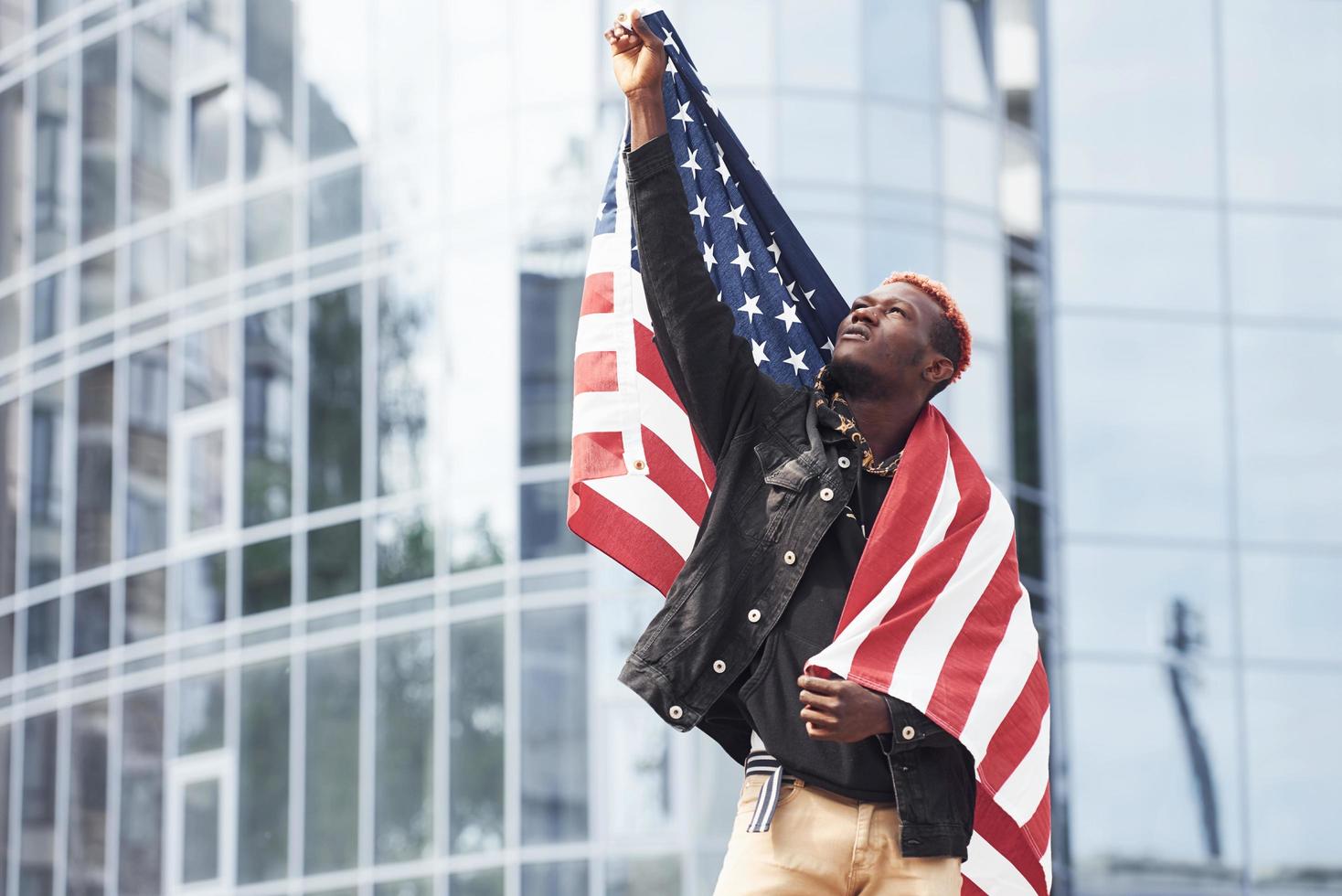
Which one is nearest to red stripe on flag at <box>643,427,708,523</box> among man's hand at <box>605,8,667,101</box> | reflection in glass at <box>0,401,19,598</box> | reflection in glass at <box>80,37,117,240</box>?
man's hand at <box>605,8,667,101</box>

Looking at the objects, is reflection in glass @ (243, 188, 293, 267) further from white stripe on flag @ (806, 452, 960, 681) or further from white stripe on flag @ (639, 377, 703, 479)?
white stripe on flag @ (806, 452, 960, 681)

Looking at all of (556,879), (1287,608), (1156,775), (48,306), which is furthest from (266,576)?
(1287,608)

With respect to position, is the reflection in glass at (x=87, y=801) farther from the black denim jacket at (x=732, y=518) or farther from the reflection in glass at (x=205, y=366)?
the black denim jacket at (x=732, y=518)

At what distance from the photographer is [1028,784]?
206 inches

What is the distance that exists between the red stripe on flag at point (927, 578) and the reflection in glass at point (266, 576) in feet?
48.2

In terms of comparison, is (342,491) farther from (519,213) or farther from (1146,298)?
(1146,298)

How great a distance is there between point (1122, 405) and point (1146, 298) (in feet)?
3.63

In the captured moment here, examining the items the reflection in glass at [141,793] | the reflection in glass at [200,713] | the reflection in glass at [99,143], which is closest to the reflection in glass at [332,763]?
the reflection in glass at [200,713]

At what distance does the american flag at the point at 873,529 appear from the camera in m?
5.07

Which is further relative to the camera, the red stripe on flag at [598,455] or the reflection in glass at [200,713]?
the reflection in glass at [200,713]

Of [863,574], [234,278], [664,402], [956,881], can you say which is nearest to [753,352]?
[664,402]

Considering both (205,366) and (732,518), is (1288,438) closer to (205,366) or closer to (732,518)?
(205,366)

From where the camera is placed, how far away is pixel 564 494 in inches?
721

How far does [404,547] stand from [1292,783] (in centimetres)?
897
